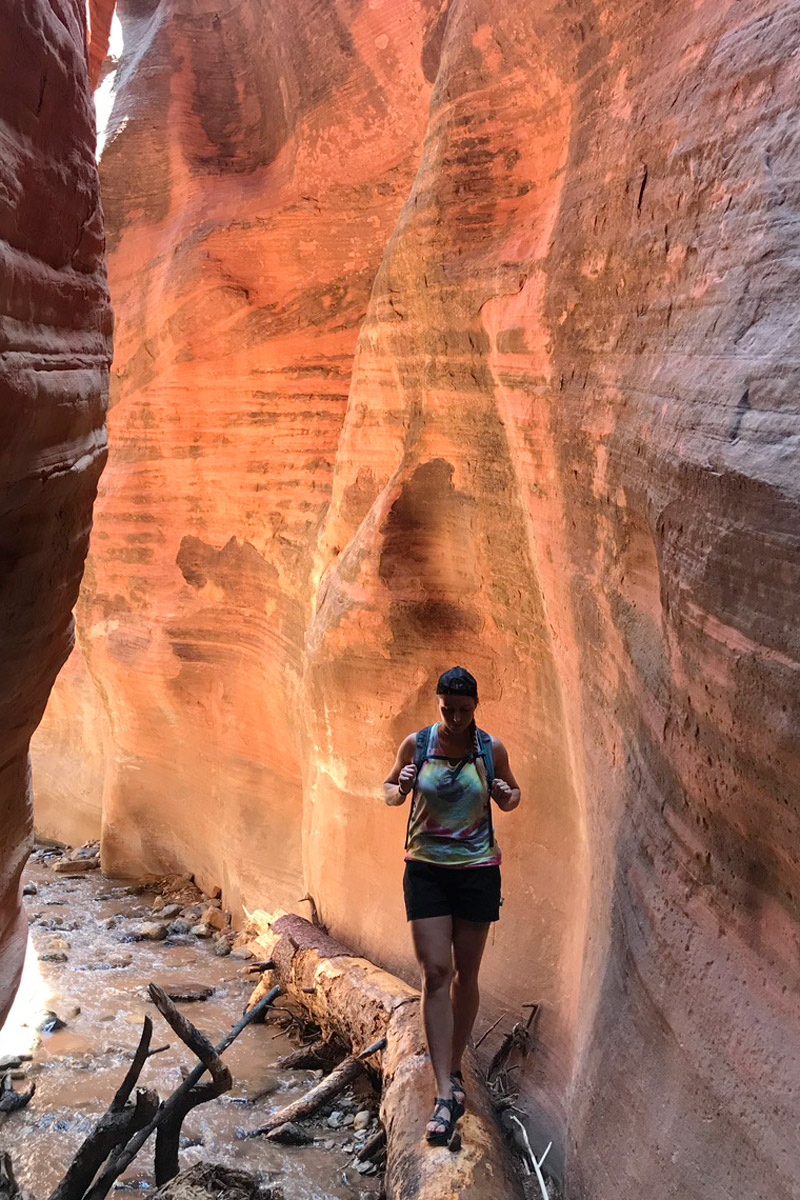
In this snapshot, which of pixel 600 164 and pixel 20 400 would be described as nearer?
pixel 20 400

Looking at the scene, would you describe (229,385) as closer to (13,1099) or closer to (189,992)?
(189,992)

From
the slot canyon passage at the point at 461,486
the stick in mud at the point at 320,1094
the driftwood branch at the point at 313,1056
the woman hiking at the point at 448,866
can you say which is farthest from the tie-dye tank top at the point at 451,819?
the driftwood branch at the point at 313,1056

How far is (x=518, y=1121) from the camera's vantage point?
3695 millimetres

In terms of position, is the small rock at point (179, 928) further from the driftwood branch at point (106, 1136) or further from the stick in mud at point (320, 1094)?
the driftwood branch at point (106, 1136)

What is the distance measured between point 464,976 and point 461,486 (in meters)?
2.55

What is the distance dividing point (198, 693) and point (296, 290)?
3397mm

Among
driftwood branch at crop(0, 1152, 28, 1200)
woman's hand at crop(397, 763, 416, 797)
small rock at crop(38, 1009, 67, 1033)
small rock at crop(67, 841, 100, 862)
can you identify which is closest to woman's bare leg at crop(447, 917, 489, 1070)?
woman's hand at crop(397, 763, 416, 797)

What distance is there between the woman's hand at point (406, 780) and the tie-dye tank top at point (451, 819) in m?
0.02

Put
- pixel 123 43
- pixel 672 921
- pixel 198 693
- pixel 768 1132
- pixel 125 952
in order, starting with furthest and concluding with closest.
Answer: pixel 123 43, pixel 198 693, pixel 125 952, pixel 672 921, pixel 768 1132

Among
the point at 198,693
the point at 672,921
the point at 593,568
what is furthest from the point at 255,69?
the point at 672,921

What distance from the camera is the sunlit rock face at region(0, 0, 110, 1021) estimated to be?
252 cm

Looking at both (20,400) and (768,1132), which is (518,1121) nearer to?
(768,1132)

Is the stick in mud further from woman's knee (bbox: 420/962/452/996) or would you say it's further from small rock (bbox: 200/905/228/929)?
small rock (bbox: 200/905/228/929)

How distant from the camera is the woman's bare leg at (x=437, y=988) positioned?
3225 mm
